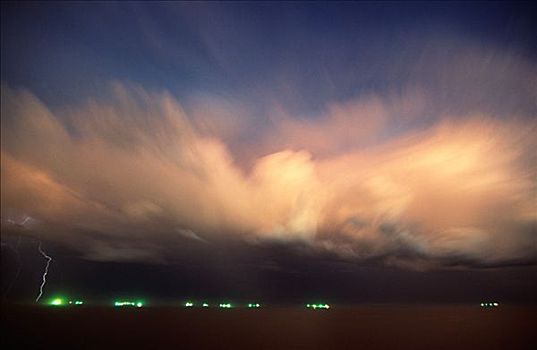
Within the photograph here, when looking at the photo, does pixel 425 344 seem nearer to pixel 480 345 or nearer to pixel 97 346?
pixel 480 345

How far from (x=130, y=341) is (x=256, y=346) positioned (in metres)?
21.3

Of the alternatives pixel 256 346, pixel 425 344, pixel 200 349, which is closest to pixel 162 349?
pixel 200 349

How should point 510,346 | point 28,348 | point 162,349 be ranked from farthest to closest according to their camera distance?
1. point 510,346
2. point 162,349
3. point 28,348

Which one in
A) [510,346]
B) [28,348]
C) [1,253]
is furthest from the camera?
[510,346]

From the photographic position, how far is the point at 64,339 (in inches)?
2232

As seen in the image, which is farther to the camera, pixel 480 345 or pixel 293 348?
pixel 480 345

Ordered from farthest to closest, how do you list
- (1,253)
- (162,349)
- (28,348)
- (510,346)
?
(510,346) → (1,253) → (162,349) → (28,348)

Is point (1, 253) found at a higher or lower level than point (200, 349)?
higher

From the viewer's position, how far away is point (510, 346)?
6316 cm

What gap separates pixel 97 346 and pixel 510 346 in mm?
70372

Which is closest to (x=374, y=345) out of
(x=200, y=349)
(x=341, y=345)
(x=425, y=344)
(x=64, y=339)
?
(x=341, y=345)

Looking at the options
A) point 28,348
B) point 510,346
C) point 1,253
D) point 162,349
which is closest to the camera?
point 28,348

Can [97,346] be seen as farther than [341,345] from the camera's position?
No

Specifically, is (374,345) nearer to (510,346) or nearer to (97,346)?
(510,346)
